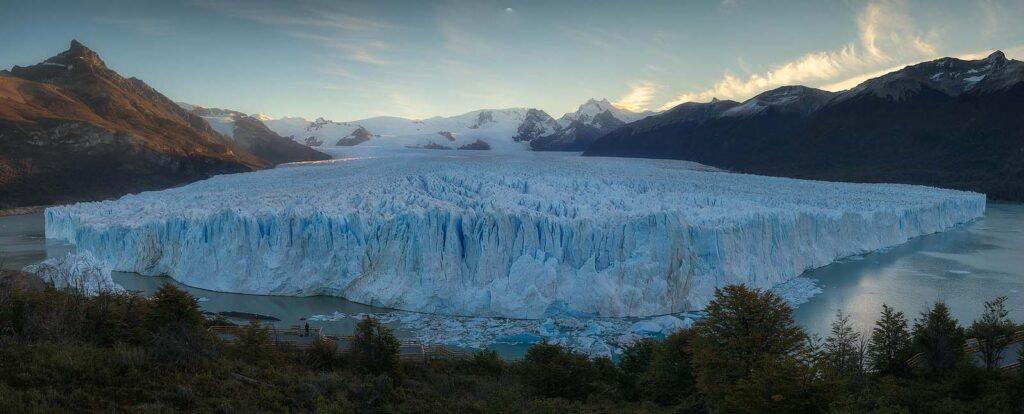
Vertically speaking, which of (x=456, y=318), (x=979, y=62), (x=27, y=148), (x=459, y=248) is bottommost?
(x=456, y=318)

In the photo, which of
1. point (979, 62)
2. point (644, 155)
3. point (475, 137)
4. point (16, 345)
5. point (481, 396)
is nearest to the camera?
point (16, 345)

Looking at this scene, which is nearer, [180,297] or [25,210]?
[180,297]

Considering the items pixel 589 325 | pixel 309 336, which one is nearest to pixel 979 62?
pixel 589 325

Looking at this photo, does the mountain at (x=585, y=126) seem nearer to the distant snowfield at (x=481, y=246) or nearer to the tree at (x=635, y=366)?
the distant snowfield at (x=481, y=246)

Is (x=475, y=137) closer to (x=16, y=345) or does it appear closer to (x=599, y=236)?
(x=599, y=236)

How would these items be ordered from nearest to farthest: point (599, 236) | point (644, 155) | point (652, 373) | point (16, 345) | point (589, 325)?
point (16, 345)
point (652, 373)
point (589, 325)
point (599, 236)
point (644, 155)

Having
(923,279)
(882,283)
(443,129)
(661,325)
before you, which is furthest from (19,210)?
(443,129)

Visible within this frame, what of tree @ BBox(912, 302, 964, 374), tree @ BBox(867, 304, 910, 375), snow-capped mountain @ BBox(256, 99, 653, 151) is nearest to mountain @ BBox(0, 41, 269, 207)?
snow-capped mountain @ BBox(256, 99, 653, 151)
